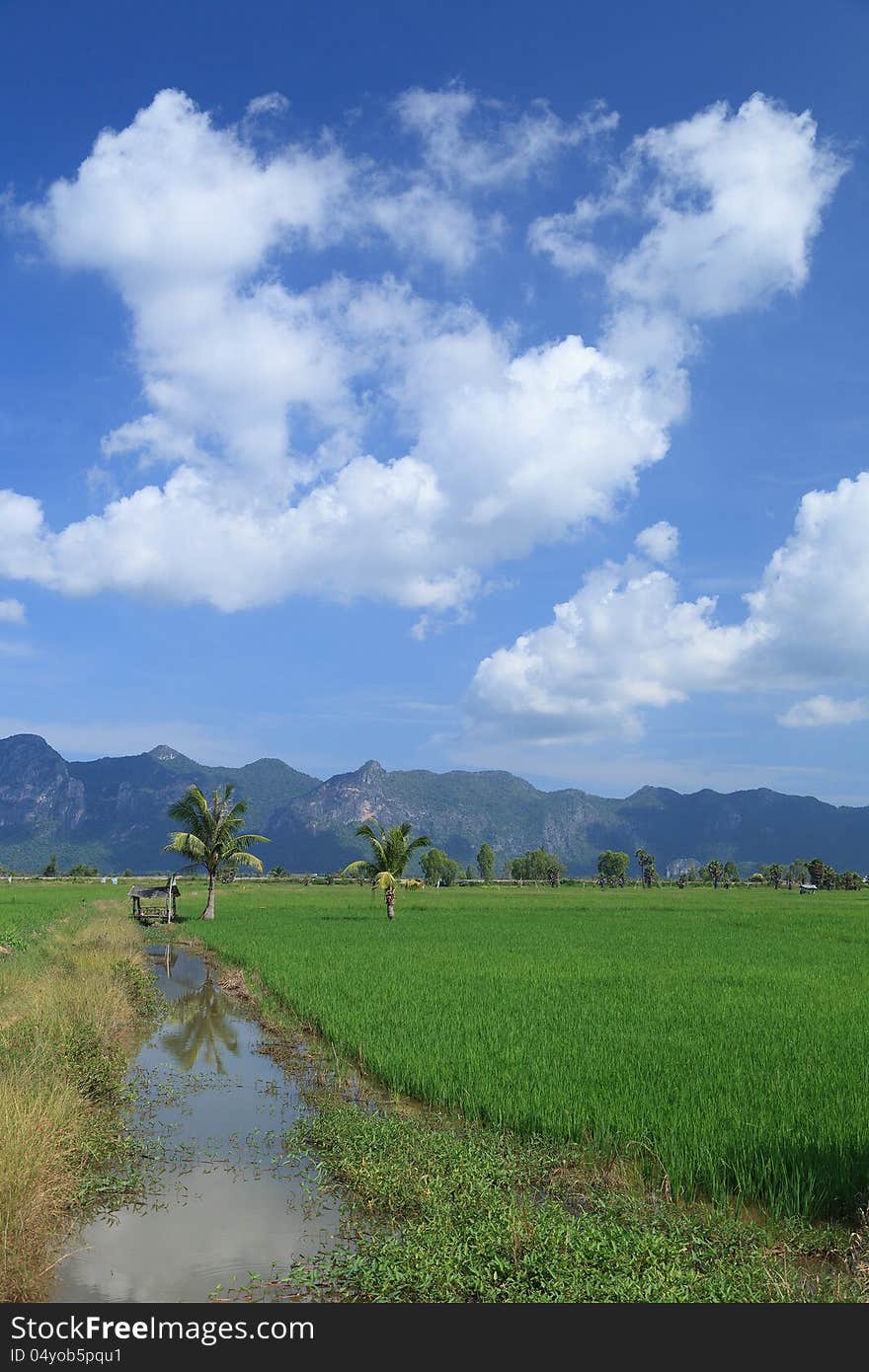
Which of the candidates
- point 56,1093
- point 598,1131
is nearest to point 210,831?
point 56,1093

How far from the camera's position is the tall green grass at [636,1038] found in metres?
7.12

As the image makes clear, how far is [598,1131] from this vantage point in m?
7.70

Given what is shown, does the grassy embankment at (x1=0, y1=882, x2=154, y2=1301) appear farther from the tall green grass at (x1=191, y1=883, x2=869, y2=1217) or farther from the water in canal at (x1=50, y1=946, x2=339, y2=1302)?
the tall green grass at (x1=191, y1=883, x2=869, y2=1217)

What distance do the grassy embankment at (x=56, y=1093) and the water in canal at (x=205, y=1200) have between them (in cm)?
30

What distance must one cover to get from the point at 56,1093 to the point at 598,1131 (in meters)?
5.11

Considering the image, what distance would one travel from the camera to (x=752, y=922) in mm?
37875

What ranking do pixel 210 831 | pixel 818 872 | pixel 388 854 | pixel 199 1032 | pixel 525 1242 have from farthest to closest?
pixel 818 872, pixel 210 831, pixel 388 854, pixel 199 1032, pixel 525 1242

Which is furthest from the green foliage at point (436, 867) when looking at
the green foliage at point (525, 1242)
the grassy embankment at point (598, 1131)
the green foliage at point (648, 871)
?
the green foliage at point (525, 1242)

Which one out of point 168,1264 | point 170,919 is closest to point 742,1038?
point 168,1264

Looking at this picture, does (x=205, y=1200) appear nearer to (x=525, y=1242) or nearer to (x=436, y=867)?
(x=525, y=1242)

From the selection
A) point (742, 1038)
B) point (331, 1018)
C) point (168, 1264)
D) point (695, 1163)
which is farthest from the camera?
point (331, 1018)

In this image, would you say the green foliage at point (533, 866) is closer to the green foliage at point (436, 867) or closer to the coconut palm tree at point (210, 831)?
the green foliage at point (436, 867)
